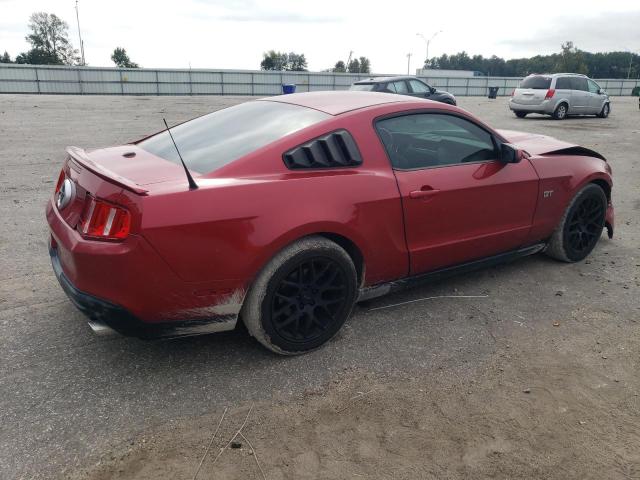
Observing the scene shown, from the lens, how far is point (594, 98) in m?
19.5

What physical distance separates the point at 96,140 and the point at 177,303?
10.3 m

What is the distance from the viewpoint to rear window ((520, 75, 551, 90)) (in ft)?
60.3

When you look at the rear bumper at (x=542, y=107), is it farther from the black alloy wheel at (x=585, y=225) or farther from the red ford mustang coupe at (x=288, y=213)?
the red ford mustang coupe at (x=288, y=213)

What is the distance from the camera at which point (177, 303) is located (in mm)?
2592

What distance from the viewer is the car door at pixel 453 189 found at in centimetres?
335

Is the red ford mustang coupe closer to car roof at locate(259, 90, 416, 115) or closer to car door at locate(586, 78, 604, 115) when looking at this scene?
car roof at locate(259, 90, 416, 115)

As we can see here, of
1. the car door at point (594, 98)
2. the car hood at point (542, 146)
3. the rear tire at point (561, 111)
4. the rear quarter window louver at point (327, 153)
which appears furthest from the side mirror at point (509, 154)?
the car door at point (594, 98)

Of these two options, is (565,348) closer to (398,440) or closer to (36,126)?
(398,440)

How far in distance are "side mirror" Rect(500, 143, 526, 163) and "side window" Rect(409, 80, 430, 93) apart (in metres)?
14.8

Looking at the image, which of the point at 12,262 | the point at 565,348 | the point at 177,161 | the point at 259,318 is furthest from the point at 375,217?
the point at 12,262

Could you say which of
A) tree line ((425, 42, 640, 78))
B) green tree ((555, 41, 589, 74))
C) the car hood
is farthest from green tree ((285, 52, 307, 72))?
the car hood

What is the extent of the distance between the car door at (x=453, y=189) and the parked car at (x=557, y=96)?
16227mm

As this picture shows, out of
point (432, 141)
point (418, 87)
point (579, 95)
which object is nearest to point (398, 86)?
point (418, 87)

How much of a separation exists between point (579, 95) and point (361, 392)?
19598mm
